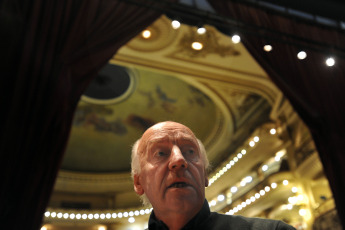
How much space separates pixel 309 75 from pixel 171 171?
4731mm

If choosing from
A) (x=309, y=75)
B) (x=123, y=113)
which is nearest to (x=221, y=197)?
(x=123, y=113)

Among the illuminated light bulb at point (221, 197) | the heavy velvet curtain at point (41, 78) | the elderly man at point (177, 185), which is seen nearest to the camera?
the elderly man at point (177, 185)

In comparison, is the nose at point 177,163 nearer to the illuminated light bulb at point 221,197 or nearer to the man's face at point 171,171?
Result: the man's face at point 171,171

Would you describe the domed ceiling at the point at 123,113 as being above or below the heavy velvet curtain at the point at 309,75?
above

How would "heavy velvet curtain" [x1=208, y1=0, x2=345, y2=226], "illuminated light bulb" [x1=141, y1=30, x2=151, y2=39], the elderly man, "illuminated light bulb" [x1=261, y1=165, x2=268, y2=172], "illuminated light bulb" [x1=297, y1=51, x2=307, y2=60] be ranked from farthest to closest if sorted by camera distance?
"illuminated light bulb" [x1=261, y1=165, x2=268, y2=172], "illuminated light bulb" [x1=141, y1=30, x2=151, y2=39], "illuminated light bulb" [x1=297, y1=51, x2=307, y2=60], "heavy velvet curtain" [x1=208, y1=0, x2=345, y2=226], the elderly man

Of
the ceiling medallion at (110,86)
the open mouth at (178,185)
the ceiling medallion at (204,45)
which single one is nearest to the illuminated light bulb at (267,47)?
the ceiling medallion at (204,45)

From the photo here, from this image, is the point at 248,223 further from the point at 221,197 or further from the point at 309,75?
the point at 221,197

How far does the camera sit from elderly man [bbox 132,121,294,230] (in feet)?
3.55

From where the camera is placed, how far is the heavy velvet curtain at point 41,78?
3402 mm

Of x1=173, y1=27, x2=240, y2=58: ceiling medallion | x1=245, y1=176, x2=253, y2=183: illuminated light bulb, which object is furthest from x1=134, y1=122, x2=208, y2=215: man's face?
x1=245, y1=176, x2=253, y2=183: illuminated light bulb

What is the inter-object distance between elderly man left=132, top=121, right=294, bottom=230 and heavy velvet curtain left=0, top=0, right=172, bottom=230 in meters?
2.53

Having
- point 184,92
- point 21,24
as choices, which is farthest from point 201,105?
point 21,24

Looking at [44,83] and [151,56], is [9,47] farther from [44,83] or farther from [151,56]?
[151,56]

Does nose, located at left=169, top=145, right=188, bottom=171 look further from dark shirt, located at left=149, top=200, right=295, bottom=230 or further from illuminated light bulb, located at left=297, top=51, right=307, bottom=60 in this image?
illuminated light bulb, located at left=297, top=51, right=307, bottom=60
